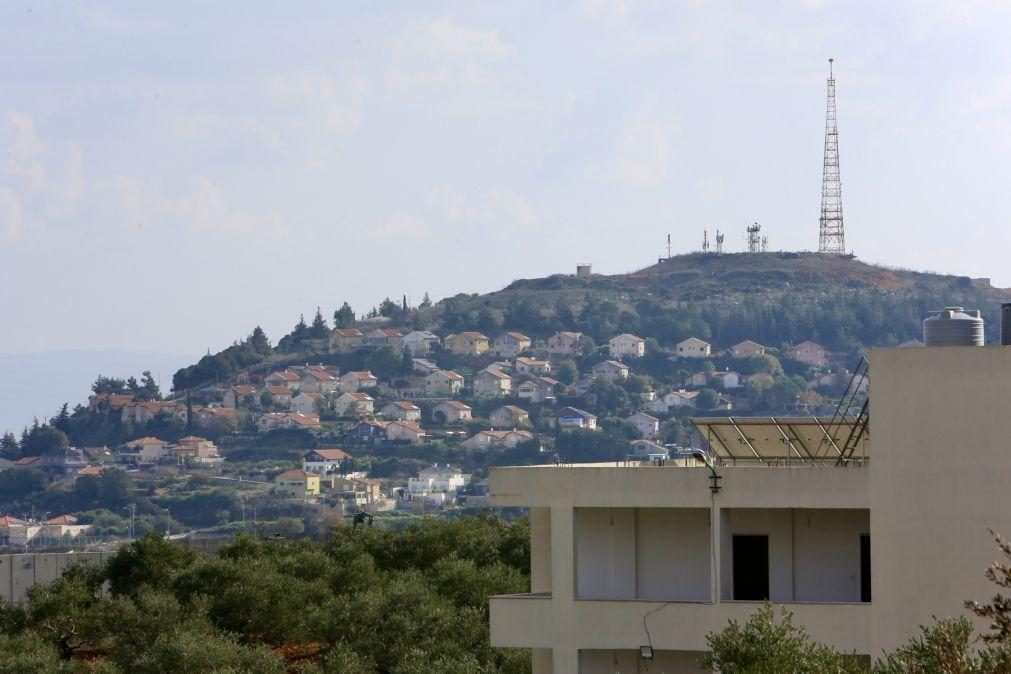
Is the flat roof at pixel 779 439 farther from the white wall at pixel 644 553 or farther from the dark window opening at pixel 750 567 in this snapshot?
the white wall at pixel 644 553

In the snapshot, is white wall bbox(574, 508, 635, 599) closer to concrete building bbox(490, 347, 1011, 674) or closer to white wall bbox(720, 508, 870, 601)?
concrete building bbox(490, 347, 1011, 674)

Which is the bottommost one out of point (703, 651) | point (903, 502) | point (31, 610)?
point (31, 610)

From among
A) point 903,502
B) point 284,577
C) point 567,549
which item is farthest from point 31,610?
point 903,502

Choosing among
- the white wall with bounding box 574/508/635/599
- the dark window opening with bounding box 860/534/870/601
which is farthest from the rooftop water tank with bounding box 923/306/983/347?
the white wall with bounding box 574/508/635/599

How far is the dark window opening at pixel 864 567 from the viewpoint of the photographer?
18156 millimetres

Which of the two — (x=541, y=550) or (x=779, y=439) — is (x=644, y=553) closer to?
(x=541, y=550)

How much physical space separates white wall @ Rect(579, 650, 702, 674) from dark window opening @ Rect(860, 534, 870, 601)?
1.93 metres

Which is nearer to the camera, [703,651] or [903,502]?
[903,502]

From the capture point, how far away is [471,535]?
44.1 m

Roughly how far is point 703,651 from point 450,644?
1255 centimetres

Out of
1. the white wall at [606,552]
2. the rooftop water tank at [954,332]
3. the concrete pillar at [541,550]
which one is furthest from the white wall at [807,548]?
the concrete pillar at [541,550]

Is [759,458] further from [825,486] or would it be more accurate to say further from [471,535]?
[471,535]

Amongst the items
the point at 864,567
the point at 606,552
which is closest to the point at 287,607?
the point at 606,552

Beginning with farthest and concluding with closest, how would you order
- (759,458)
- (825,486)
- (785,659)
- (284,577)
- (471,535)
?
(471,535) → (284,577) → (759,458) → (825,486) → (785,659)
